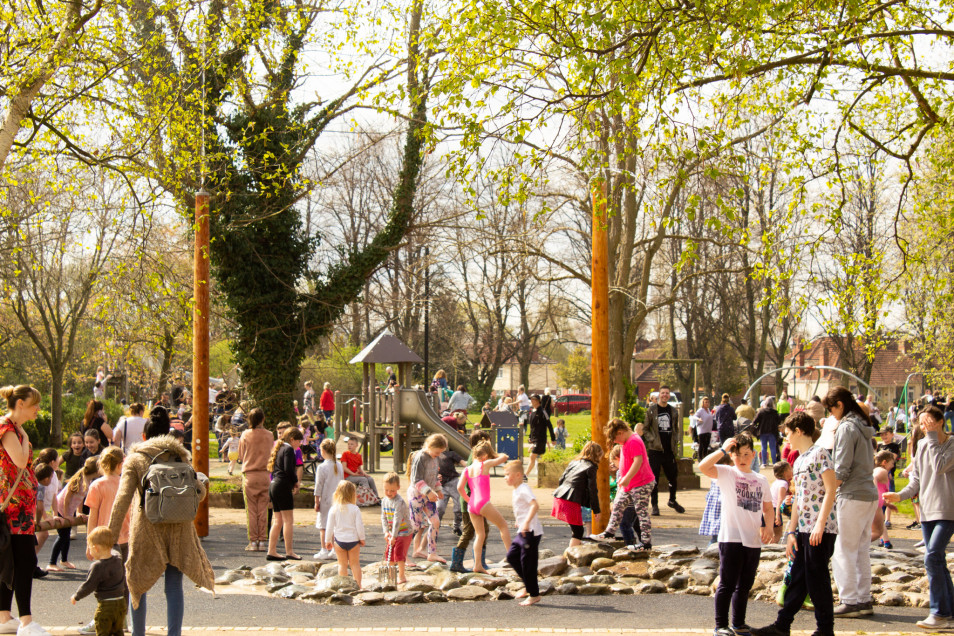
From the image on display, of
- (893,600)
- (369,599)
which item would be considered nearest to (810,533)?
(893,600)

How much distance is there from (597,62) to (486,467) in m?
4.00

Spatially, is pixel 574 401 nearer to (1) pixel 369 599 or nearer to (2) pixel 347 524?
(2) pixel 347 524

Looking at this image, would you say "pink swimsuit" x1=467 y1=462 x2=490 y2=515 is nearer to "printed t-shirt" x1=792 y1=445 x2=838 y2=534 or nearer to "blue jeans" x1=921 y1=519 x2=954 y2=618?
"printed t-shirt" x1=792 y1=445 x2=838 y2=534

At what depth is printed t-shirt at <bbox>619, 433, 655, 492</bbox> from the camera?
10930 mm

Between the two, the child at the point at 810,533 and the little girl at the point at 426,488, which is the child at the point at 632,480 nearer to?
the little girl at the point at 426,488

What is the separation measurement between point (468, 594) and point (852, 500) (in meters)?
3.58

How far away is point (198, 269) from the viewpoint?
12.8m

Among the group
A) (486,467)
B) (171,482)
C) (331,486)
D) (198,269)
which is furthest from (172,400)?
(171,482)

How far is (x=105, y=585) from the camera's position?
6707 millimetres

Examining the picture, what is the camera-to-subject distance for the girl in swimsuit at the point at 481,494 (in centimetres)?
942

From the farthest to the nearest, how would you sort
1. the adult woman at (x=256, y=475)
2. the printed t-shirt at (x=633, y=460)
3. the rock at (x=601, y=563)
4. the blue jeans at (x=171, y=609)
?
the adult woman at (x=256, y=475), the printed t-shirt at (x=633, y=460), the rock at (x=601, y=563), the blue jeans at (x=171, y=609)

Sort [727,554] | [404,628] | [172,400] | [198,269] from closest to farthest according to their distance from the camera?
[727,554], [404,628], [198,269], [172,400]

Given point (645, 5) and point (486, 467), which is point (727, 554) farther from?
point (645, 5)

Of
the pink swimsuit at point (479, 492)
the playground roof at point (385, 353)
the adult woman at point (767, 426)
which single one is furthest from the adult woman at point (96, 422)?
the adult woman at point (767, 426)
